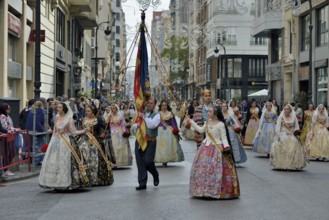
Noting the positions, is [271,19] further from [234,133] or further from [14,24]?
[234,133]

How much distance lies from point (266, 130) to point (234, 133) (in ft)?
10.6

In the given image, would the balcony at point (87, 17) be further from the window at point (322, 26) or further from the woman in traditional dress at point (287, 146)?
the woman in traditional dress at point (287, 146)

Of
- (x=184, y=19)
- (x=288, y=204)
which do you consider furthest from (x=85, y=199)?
(x=184, y=19)

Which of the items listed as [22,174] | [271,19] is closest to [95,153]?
[22,174]

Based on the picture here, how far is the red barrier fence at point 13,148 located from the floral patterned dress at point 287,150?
236 inches

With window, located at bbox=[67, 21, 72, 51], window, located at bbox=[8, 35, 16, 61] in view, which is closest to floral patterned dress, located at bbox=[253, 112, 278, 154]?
window, located at bbox=[8, 35, 16, 61]

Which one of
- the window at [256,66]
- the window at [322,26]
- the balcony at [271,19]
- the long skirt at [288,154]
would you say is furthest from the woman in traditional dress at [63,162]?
the window at [256,66]

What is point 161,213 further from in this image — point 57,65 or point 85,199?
point 57,65

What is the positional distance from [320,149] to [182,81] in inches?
2804

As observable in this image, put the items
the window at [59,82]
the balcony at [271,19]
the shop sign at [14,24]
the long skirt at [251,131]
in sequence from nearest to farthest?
1. the long skirt at [251,131]
2. the shop sign at [14,24]
3. the window at [59,82]
4. the balcony at [271,19]

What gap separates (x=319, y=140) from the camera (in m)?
19.7

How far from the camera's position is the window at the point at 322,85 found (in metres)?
35.9

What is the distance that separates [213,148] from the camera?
11.3 m

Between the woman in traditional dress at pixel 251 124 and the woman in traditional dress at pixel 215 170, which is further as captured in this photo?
the woman in traditional dress at pixel 251 124
